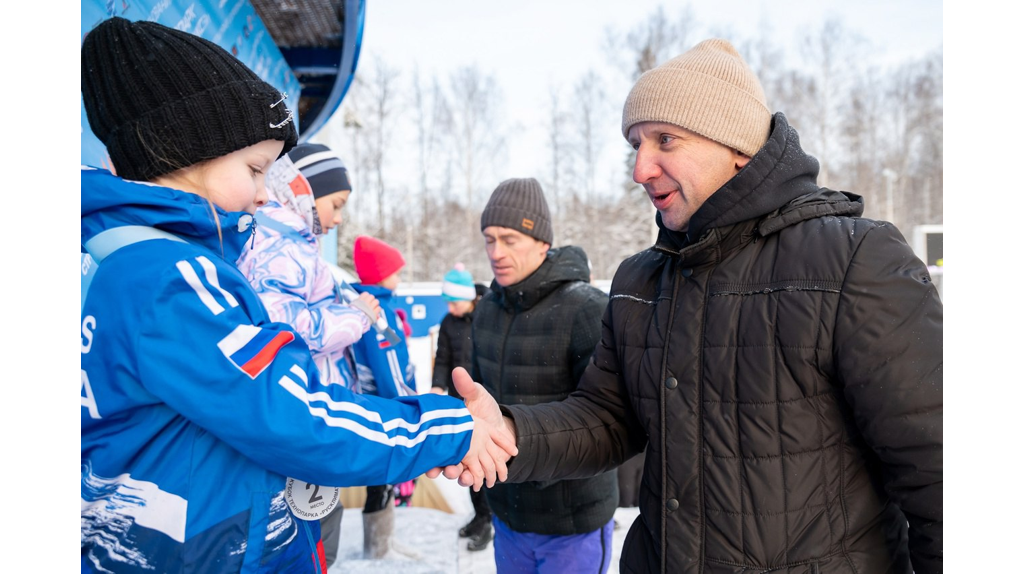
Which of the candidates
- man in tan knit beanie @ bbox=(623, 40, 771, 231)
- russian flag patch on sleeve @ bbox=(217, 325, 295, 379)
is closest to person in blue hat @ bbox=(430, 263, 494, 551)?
man in tan knit beanie @ bbox=(623, 40, 771, 231)

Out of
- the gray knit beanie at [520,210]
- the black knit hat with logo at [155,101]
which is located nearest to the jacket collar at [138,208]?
the black knit hat with logo at [155,101]

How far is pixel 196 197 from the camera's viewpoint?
1.28 meters

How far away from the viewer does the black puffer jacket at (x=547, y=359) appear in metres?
2.46

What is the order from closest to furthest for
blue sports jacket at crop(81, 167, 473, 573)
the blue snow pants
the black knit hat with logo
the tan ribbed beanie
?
blue sports jacket at crop(81, 167, 473, 573), the black knit hat with logo, the tan ribbed beanie, the blue snow pants

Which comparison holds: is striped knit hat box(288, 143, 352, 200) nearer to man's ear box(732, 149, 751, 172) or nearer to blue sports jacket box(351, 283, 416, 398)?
blue sports jacket box(351, 283, 416, 398)

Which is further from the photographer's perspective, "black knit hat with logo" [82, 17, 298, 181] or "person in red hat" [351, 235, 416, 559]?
"person in red hat" [351, 235, 416, 559]

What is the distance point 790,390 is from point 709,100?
766 millimetres

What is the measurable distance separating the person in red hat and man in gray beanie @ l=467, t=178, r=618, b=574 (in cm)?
44

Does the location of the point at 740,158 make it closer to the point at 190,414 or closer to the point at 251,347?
the point at 251,347

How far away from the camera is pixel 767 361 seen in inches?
52.7

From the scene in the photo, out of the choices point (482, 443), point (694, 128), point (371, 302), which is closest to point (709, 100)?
point (694, 128)

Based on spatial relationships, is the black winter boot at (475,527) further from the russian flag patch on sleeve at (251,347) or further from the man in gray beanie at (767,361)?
the russian flag patch on sleeve at (251,347)

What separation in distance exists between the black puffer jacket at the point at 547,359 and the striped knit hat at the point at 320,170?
1.09m

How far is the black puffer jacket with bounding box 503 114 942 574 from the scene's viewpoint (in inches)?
47.3
